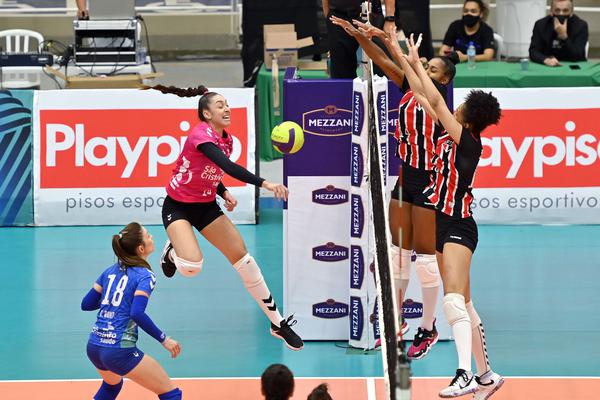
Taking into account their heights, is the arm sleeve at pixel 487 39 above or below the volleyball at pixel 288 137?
above

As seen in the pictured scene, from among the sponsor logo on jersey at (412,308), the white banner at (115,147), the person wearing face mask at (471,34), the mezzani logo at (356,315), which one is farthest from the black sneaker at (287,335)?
the person wearing face mask at (471,34)

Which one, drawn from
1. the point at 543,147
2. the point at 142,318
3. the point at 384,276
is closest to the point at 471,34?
the point at 543,147

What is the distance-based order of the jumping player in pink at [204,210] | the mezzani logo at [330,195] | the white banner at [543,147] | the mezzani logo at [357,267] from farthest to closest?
the white banner at [543,147] → the mezzani logo at [330,195] → the mezzani logo at [357,267] → the jumping player in pink at [204,210]

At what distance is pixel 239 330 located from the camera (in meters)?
10.6

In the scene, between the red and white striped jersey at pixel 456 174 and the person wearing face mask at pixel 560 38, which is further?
the person wearing face mask at pixel 560 38

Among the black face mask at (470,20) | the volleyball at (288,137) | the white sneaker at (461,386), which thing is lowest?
the white sneaker at (461,386)

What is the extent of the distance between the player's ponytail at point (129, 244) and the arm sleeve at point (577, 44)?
10063 millimetres

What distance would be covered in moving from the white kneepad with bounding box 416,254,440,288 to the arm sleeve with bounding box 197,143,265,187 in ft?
4.64

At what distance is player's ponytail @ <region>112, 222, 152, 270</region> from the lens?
776 centimetres

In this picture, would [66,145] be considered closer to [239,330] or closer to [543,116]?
[239,330]

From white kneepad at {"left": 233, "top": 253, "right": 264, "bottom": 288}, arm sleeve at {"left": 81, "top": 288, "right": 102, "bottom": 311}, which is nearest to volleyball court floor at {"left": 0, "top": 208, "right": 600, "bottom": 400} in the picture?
white kneepad at {"left": 233, "top": 253, "right": 264, "bottom": 288}

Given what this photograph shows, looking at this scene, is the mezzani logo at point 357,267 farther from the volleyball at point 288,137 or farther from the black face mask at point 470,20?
the black face mask at point 470,20

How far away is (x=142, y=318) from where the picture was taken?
298 inches

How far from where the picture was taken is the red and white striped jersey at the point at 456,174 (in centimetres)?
795
